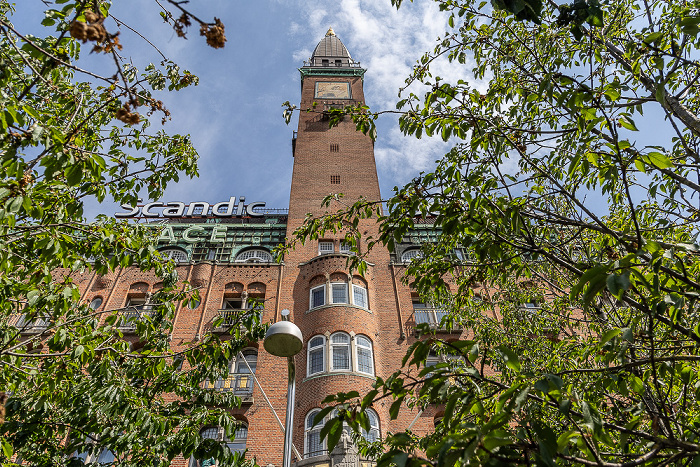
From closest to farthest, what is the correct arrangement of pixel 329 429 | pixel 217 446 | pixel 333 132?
pixel 329 429, pixel 217 446, pixel 333 132

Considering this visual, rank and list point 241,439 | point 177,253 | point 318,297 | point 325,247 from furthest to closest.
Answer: point 177,253, point 325,247, point 318,297, point 241,439

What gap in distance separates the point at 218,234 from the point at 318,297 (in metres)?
10.5

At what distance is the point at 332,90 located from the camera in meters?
46.2

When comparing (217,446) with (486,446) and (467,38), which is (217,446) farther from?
(467,38)

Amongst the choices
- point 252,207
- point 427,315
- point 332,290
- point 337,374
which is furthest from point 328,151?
point 337,374

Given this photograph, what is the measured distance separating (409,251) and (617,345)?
91.2ft

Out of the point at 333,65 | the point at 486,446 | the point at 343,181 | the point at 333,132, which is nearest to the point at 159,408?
the point at 486,446

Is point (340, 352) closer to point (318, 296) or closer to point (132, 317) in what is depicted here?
point (318, 296)

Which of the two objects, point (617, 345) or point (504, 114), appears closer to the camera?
point (617, 345)

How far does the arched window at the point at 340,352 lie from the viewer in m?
21.3

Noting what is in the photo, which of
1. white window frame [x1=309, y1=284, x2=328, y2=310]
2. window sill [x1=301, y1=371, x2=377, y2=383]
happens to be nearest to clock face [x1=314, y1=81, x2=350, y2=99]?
white window frame [x1=309, y1=284, x2=328, y2=310]

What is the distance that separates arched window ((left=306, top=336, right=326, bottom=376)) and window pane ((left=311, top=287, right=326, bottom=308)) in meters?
2.27

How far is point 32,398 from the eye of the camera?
9.25m

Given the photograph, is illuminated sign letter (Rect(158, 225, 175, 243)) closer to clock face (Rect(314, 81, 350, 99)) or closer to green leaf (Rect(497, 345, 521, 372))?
clock face (Rect(314, 81, 350, 99))
